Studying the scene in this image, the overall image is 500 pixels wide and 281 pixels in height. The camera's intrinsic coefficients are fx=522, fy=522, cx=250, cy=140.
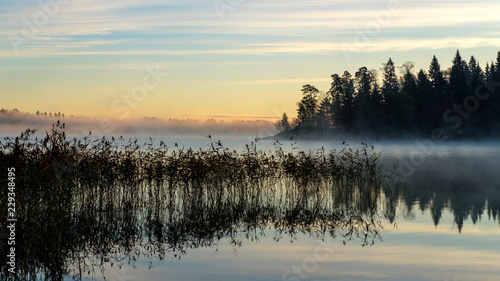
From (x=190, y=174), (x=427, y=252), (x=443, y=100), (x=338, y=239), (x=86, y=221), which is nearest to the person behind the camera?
(x=427, y=252)

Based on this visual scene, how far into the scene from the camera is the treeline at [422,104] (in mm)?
88750

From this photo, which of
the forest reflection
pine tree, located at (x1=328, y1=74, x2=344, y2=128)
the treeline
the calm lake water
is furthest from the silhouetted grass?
pine tree, located at (x1=328, y1=74, x2=344, y2=128)

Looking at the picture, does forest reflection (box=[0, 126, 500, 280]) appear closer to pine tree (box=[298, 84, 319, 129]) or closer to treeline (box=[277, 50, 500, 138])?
treeline (box=[277, 50, 500, 138])

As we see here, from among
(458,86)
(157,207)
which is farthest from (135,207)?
(458,86)

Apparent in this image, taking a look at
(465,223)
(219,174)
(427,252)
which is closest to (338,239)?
(427,252)

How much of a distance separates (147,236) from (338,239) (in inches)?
228

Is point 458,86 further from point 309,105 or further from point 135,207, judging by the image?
point 135,207

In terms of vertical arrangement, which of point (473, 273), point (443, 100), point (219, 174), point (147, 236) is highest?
point (443, 100)

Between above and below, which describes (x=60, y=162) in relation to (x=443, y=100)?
below

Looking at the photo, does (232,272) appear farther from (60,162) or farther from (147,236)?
(60,162)

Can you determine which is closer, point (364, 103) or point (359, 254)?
point (359, 254)

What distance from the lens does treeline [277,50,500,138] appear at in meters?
88.8

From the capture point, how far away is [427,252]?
14.2 metres

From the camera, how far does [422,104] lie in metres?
94.2
